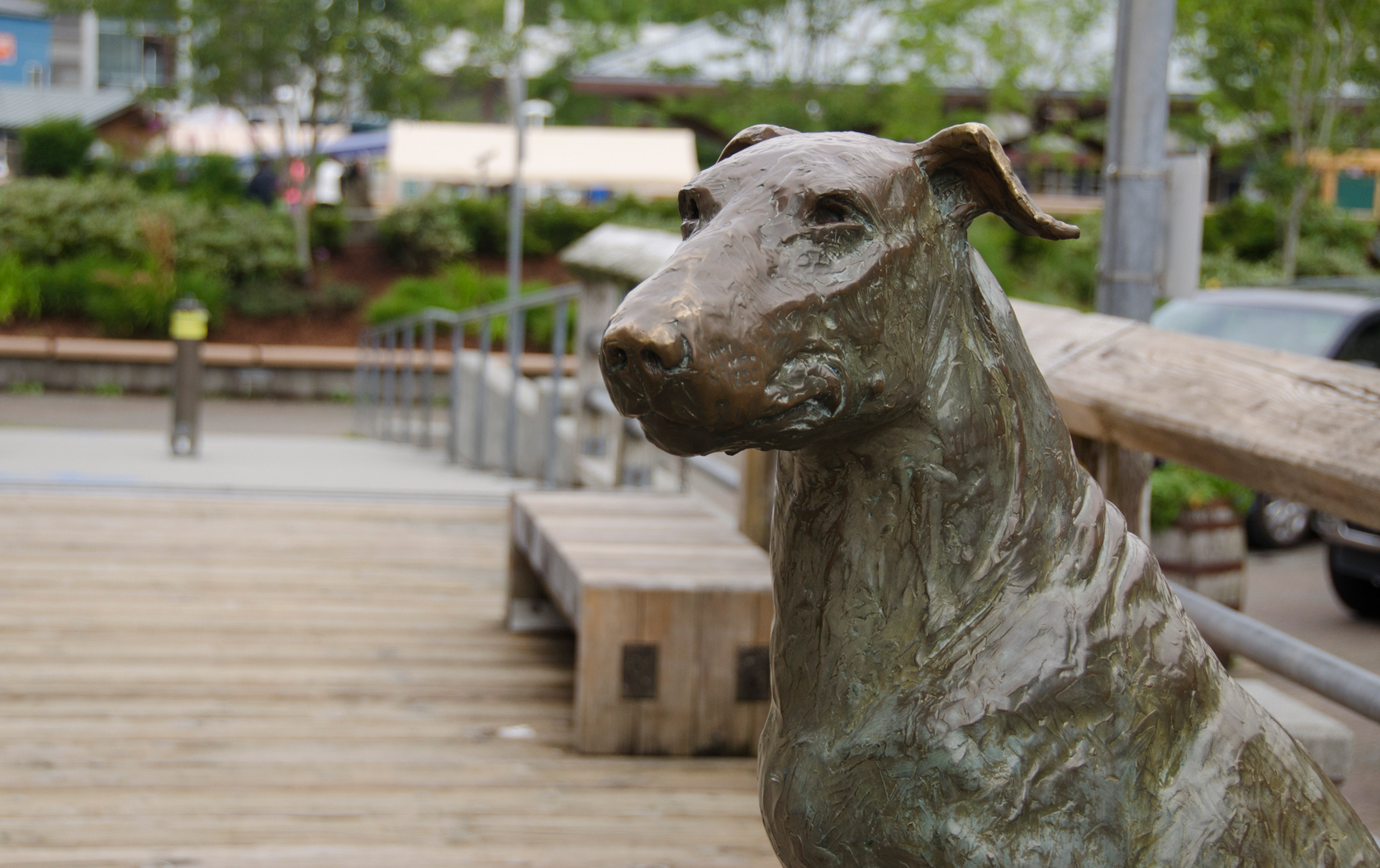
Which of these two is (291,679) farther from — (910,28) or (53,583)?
(910,28)

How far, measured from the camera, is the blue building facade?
4466cm

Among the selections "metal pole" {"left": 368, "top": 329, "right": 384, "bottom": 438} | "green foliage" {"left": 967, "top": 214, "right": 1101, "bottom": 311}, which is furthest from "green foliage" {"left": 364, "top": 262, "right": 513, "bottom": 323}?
"green foliage" {"left": 967, "top": 214, "right": 1101, "bottom": 311}

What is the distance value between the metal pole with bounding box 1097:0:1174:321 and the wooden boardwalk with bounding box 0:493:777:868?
5.77 feet

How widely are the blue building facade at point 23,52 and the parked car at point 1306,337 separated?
44.5 meters

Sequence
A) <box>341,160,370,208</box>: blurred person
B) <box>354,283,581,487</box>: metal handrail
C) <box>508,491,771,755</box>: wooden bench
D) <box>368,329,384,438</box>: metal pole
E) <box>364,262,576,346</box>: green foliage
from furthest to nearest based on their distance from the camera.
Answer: <box>341,160,370,208</box>: blurred person, <box>364,262,576,346</box>: green foliage, <box>368,329,384,438</box>: metal pole, <box>354,283,581,487</box>: metal handrail, <box>508,491,771,755</box>: wooden bench

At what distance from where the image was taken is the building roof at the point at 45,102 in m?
32.7

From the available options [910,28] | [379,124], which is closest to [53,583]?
[910,28]

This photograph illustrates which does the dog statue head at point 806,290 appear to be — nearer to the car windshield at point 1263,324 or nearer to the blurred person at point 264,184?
the car windshield at point 1263,324

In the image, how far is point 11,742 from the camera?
3.55m

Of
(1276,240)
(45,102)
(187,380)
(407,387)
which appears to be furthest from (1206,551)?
(45,102)

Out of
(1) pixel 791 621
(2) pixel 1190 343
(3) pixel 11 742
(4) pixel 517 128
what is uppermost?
(4) pixel 517 128

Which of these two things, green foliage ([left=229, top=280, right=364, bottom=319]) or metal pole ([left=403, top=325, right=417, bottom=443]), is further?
green foliage ([left=229, top=280, right=364, bottom=319])

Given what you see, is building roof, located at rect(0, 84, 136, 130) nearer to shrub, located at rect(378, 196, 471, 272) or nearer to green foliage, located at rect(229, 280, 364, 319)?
shrub, located at rect(378, 196, 471, 272)

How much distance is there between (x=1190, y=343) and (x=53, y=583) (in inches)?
178
